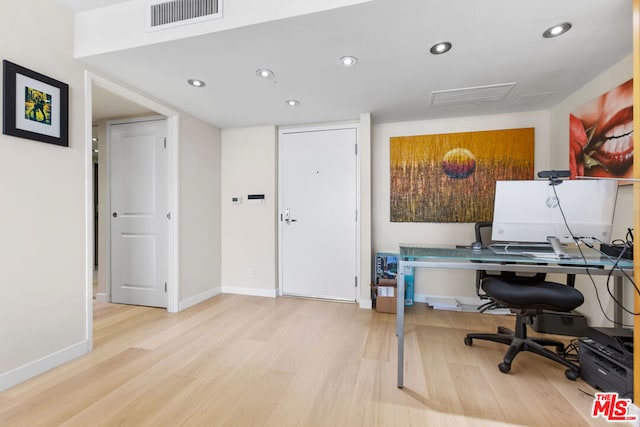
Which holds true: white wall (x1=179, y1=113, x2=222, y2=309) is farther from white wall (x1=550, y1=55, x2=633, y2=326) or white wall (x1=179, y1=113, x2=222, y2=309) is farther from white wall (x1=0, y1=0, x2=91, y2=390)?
white wall (x1=550, y1=55, x2=633, y2=326)

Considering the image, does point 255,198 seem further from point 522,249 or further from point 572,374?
point 572,374

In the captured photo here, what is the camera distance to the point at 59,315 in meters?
1.90

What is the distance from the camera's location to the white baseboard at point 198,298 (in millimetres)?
3018

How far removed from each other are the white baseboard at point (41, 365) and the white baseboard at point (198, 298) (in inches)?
38.2

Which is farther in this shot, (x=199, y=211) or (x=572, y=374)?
(x=199, y=211)

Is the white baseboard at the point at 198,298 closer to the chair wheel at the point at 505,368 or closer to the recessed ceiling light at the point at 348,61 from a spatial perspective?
the recessed ceiling light at the point at 348,61

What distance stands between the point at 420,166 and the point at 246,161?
2237 millimetres

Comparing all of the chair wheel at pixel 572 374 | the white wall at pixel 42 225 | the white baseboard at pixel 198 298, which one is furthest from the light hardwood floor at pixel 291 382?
the white baseboard at pixel 198 298

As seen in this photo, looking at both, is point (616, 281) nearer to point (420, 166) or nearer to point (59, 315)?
point (420, 166)

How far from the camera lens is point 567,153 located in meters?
2.63

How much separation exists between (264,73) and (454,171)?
235cm

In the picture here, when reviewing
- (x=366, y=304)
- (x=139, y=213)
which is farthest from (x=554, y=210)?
(x=139, y=213)

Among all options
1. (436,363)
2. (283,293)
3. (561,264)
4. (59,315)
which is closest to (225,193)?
(283,293)

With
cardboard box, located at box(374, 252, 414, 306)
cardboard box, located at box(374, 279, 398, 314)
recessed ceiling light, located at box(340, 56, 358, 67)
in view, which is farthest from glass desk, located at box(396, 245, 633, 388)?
recessed ceiling light, located at box(340, 56, 358, 67)
